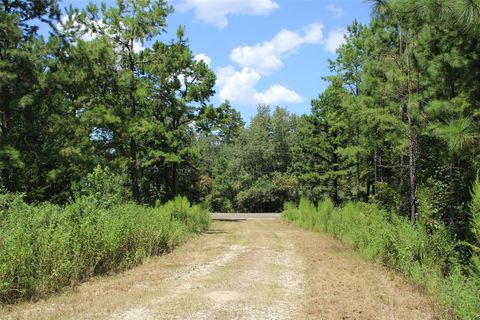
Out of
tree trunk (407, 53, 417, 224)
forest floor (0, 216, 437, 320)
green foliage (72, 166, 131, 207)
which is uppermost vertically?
tree trunk (407, 53, 417, 224)

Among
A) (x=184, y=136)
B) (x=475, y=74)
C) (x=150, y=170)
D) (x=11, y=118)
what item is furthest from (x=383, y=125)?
(x=150, y=170)

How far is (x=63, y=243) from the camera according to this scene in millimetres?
7645

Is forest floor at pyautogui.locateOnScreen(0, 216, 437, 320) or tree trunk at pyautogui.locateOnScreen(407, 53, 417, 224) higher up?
tree trunk at pyautogui.locateOnScreen(407, 53, 417, 224)

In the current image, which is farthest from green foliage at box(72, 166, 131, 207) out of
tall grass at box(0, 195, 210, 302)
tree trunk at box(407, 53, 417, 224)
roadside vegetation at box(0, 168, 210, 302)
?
tree trunk at box(407, 53, 417, 224)

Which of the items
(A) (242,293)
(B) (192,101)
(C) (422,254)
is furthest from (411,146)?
(B) (192,101)

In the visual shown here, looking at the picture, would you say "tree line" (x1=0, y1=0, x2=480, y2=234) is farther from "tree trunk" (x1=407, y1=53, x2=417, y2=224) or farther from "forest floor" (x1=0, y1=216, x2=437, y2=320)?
"forest floor" (x1=0, y1=216, x2=437, y2=320)

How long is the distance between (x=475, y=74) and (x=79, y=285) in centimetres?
816

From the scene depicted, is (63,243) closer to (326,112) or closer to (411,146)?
(411,146)

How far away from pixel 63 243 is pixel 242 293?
3171 mm

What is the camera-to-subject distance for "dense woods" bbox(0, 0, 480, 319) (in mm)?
8250

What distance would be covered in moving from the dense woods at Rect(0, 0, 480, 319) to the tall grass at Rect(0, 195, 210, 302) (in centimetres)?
33

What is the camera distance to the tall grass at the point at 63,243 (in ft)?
22.0

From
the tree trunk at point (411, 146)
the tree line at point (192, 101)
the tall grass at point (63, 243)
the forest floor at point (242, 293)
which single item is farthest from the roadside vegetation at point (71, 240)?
the tree trunk at point (411, 146)

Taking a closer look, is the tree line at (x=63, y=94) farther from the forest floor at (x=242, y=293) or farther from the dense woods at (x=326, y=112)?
the forest floor at (x=242, y=293)
